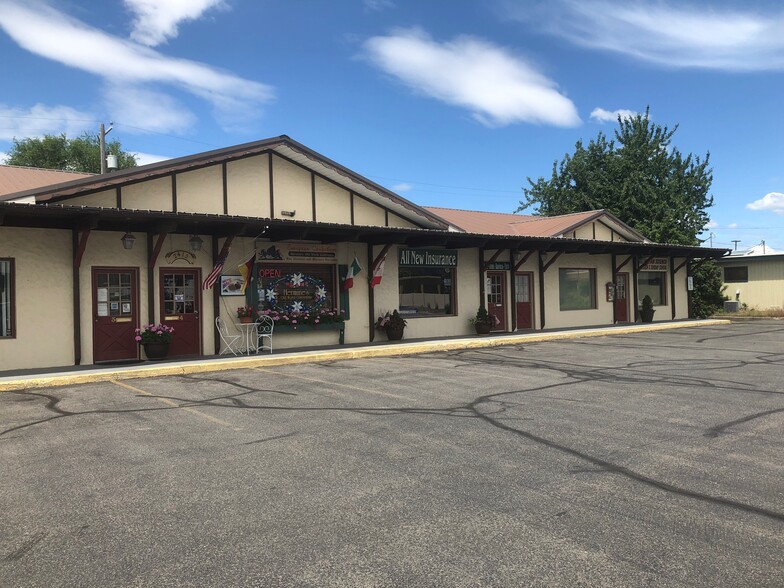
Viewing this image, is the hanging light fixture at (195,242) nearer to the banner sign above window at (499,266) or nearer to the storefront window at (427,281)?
the storefront window at (427,281)

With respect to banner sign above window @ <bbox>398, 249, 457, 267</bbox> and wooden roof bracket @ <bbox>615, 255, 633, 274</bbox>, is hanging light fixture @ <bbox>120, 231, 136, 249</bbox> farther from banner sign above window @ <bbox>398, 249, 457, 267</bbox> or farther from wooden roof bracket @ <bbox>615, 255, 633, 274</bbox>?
wooden roof bracket @ <bbox>615, 255, 633, 274</bbox>

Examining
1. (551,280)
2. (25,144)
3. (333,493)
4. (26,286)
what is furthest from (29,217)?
(25,144)

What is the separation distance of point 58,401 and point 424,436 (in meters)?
5.92

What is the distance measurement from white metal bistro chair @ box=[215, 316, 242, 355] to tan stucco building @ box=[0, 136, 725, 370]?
160 millimetres

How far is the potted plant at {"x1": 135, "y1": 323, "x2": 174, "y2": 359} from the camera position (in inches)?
523

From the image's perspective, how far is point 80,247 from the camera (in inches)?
493

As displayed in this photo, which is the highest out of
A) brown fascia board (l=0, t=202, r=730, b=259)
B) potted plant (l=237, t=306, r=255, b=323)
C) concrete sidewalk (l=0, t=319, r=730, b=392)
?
brown fascia board (l=0, t=202, r=730, b=259)

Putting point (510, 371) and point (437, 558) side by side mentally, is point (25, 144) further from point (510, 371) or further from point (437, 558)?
point (437, 558)

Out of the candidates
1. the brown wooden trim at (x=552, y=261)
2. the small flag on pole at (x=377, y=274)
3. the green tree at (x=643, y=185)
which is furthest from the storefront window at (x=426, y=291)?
the green tree at (x=643, y=185)

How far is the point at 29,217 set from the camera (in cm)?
1209

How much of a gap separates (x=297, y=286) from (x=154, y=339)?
4.12 meters

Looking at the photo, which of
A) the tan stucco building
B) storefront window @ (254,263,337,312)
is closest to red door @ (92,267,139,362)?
the tan stucco building

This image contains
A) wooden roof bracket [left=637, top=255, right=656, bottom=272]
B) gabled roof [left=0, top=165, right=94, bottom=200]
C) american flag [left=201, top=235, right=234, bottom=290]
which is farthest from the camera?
wooden roof bracket [left=637, top=255, right=656, bottom=272]

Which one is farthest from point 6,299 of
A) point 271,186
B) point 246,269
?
point 271,186
